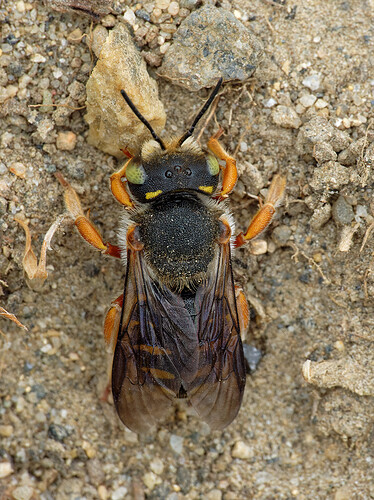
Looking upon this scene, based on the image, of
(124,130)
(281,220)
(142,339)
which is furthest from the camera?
(281,220)

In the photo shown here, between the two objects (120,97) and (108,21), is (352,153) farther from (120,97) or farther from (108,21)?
(108,21)

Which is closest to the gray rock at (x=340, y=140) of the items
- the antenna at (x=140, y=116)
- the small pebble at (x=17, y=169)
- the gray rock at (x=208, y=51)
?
the gray rock at (x=208, y=51)

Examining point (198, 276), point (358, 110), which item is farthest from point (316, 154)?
point (198, 276)

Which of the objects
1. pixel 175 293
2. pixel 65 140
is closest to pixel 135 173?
pixel 65 140

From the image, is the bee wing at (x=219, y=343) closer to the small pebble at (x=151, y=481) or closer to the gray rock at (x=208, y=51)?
the small pebble at (x=151, y=481)

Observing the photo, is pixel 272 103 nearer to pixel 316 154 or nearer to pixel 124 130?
pixel 316 154

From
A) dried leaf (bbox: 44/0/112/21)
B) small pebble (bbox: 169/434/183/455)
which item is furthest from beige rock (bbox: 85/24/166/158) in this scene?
small pebble (bbox: 169/434/183/455)

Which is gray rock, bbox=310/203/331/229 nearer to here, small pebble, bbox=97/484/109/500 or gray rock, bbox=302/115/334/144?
gray rock, bbox=302/115/334/144
